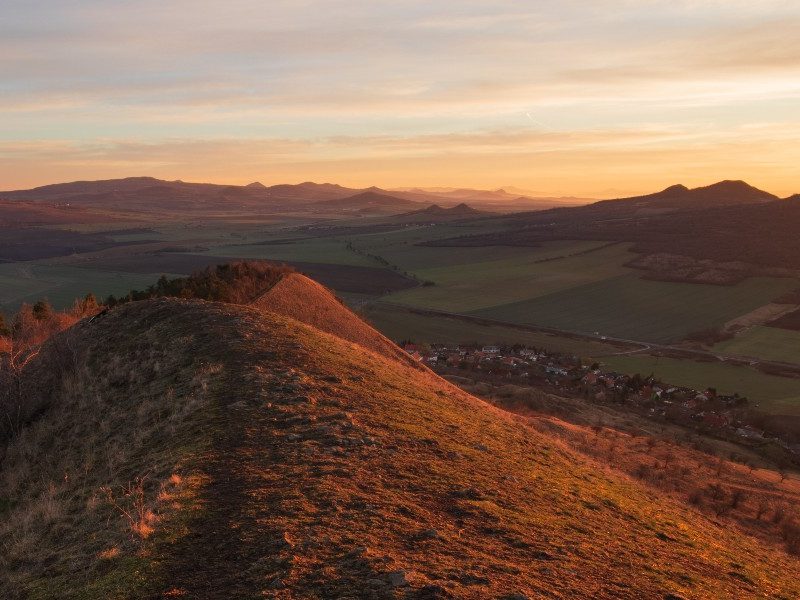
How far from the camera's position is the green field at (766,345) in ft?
219

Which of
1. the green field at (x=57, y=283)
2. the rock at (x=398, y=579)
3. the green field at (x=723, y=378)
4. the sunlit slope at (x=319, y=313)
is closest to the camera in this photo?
the rock at (x=398, y=579)

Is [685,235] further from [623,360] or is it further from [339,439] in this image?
[339,439]

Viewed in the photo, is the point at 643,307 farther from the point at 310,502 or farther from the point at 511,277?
the point at 310,502

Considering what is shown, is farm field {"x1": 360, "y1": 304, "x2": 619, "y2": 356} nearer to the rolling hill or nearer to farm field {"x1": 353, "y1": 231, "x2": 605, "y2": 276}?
farm field {"x1": 353, "y1": 231, "x2": 605, "y2": 276}

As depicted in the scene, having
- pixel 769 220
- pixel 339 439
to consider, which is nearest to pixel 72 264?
pixel 339 439

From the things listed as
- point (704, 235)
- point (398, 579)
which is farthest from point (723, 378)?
point (704, 235)

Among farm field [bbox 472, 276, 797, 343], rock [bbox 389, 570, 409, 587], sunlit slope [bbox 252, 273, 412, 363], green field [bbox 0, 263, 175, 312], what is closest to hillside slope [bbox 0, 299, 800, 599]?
rock [bbox 389, 570, 409, 587]

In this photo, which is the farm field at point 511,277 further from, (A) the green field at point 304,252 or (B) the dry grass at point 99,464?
(B) the dry grass at point 99,464

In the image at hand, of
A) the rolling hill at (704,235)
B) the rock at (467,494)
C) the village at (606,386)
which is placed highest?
the rolling hill at (704,235)

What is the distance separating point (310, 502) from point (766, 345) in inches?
2996

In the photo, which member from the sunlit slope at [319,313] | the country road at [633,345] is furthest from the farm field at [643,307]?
the sunlit slope at [319,313]

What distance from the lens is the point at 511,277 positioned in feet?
382

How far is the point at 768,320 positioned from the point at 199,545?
3543 inches

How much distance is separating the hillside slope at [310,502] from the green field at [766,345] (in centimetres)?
5702
